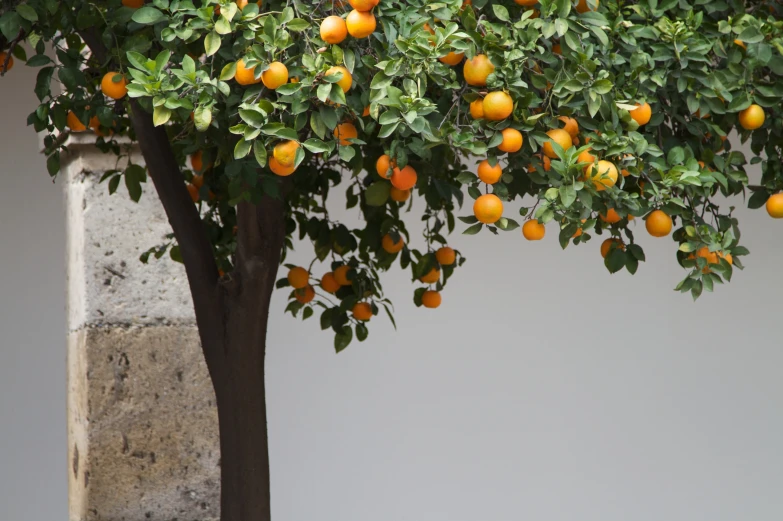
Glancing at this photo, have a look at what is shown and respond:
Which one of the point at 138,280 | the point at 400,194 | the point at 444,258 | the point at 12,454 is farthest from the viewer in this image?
the point at 12,454

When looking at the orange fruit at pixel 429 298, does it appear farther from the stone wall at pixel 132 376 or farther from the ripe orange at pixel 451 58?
the ripe orange at pixel 451 58

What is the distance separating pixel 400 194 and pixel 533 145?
507mm

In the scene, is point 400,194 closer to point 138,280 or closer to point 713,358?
point 138,280

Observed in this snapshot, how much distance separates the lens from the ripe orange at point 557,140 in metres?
1.34

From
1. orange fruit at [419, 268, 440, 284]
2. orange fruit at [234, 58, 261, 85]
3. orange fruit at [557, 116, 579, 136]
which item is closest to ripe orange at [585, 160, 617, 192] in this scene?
orange fruit at [557, 116, 579, 136]

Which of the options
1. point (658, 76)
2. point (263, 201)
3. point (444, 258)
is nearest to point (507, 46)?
point (658, 76)

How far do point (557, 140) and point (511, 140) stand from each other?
7cm

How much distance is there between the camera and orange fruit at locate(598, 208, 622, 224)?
1.42m

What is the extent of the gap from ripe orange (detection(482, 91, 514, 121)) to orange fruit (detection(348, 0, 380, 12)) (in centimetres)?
20

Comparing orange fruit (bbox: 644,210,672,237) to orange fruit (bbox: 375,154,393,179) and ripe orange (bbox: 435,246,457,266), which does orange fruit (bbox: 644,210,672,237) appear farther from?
ripe orange (bbox: 435,246,457,266)

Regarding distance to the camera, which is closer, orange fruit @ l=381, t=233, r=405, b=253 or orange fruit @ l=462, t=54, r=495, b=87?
orange fruit @ l=462, t=54, r=495, b=87

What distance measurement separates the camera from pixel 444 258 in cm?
221

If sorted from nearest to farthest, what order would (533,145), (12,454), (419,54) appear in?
(419,54)
(533,145)
(12,454)

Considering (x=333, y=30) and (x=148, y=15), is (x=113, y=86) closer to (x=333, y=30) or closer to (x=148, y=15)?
(x=148, y=15)
